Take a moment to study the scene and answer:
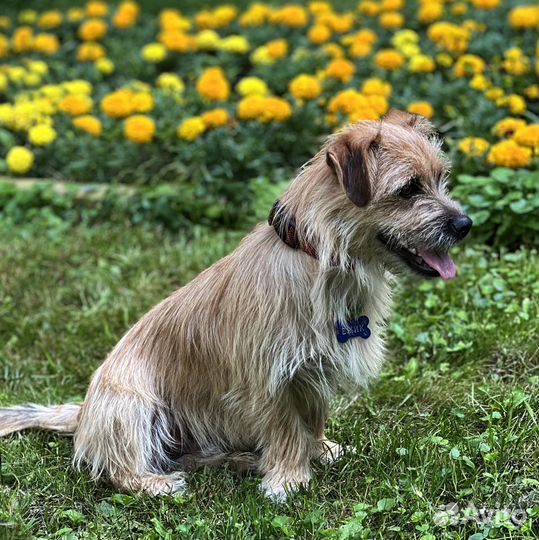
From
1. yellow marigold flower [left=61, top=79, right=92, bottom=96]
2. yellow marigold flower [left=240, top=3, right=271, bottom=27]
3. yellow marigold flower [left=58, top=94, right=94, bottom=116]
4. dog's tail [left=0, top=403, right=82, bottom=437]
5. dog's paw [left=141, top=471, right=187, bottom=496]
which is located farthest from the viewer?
yellow marigold flower [left=240, top=3, right=271, bottom=27]

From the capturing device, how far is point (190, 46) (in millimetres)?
9016

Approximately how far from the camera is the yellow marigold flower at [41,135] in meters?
7.38

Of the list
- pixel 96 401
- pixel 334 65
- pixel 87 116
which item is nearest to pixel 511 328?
pixel 96 401

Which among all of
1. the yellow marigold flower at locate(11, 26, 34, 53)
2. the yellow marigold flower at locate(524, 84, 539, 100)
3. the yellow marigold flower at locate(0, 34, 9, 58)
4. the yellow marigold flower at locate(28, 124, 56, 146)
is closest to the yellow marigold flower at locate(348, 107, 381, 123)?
the yellow marigold flower at locate(524, 84, 539, 100)

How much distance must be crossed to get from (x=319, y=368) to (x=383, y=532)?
2.32 ft

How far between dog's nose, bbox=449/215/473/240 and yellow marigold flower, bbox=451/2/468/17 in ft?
18.4

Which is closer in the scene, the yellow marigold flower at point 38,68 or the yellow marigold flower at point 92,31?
the yellow marigold flower at point 38,68

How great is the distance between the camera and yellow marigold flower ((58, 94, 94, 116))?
24.9 feet

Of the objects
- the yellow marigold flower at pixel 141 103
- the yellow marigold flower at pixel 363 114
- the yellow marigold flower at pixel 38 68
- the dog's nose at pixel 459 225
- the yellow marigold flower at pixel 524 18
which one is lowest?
the yellow marigold flower at pixel 38 68

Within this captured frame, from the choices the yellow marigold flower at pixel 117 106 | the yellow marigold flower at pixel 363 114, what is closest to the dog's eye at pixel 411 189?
the yellow marigold flower at pixel 363 114

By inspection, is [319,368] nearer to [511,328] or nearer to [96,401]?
[96,401]

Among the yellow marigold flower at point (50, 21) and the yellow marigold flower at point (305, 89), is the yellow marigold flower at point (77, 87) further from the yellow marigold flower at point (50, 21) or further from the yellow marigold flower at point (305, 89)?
the yellow marigold flower at point (50, 21)

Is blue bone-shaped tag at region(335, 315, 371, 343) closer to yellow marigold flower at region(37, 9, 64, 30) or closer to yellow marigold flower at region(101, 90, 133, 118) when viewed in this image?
yellow marigold flower at region(101, 90, 133, 118)

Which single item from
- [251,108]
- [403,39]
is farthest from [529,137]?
[403,39]
